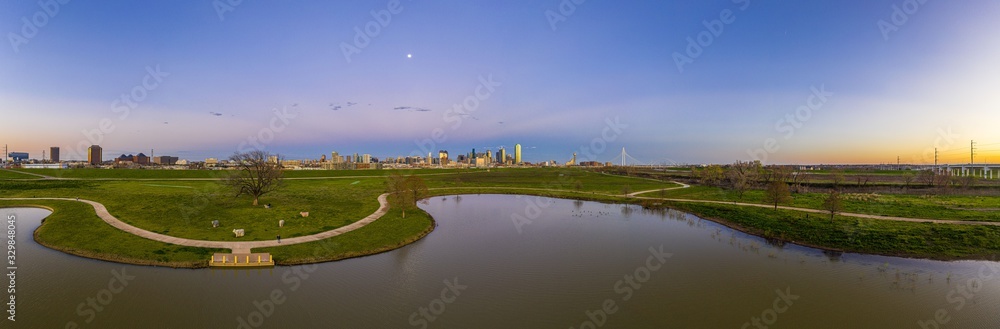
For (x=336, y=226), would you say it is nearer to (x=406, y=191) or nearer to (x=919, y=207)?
(x=406, y=191)

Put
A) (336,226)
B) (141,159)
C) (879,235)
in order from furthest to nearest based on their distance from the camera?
(141,159) < (336,226) < (879,235)

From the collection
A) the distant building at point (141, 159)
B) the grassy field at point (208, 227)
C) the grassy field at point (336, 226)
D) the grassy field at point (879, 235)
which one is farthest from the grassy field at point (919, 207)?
the distant building at point (141, 159)

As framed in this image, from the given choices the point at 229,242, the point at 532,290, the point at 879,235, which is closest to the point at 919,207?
the point at 879,235

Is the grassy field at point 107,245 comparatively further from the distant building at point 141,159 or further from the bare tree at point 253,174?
the distant building at point 141,159

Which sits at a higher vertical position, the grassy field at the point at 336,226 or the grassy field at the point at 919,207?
the grassy field at the point at 919,207

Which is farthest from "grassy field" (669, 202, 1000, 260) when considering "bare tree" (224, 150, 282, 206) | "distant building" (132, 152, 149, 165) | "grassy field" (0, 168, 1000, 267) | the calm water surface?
"distant building" (132, 152, 149, 165)

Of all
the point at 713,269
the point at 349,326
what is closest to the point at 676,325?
the point at 713,269
